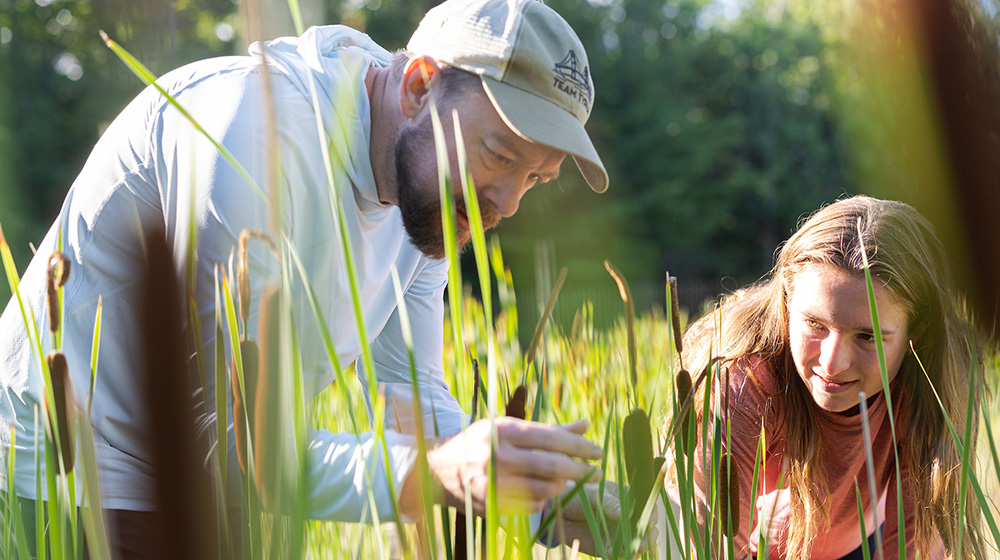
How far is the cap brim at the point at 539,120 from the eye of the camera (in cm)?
113

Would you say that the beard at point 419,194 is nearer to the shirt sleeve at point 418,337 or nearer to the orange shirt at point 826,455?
the shirt sleeve at point 418,337

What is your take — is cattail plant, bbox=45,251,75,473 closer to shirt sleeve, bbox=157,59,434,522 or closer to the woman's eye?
shirt sleeve, bbox=157,59,434,522

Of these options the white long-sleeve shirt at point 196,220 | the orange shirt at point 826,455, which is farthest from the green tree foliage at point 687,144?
the white long-sleeve shirt at point 196,220

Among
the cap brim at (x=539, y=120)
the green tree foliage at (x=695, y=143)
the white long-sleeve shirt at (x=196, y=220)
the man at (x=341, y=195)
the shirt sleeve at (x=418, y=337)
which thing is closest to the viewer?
the man at (x=341, y=195)

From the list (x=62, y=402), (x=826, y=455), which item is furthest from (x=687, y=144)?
(x=62, y=402)

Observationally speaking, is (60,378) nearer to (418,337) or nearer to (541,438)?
(541,438)

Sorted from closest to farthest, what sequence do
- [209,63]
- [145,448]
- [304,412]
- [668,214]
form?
[145,448] < [304,412] < [209,63] < [668,214]

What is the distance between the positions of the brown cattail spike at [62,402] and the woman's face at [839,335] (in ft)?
3.76

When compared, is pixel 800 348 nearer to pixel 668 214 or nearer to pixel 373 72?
pixel 373 72

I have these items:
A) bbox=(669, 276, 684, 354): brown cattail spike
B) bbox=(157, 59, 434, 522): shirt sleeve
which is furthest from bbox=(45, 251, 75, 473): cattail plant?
bbox=(669, 276, 684, 354): brown cattail spike

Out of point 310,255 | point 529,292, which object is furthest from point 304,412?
point 529,292

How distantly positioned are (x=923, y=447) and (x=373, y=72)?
4.16 ft

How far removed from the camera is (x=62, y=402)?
Result: 0.38m

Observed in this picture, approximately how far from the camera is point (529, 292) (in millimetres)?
10805
